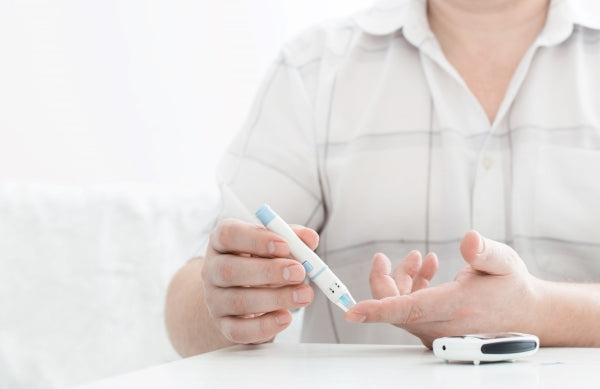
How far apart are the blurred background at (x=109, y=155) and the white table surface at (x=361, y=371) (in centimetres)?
90

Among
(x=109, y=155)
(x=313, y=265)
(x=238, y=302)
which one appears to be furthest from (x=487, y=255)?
(x=109, y=155)

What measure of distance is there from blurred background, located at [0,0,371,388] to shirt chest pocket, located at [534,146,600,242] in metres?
0.67

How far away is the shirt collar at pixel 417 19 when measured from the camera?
126 centimetres

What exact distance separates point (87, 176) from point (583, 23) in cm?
121

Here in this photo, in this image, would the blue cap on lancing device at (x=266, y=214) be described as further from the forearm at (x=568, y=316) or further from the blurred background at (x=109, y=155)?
the blurred background at (x=109, y=155)

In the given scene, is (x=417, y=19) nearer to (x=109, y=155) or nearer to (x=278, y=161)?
(x=278, y=161)

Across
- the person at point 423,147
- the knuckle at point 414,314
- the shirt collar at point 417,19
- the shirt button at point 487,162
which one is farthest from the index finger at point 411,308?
the shirt collar at point 417,19

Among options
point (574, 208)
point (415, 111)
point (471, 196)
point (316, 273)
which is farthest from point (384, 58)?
point (316, 273)

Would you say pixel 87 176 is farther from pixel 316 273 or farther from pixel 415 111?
pixel 316 273

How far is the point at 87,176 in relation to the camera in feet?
6.42

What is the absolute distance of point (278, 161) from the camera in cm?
130

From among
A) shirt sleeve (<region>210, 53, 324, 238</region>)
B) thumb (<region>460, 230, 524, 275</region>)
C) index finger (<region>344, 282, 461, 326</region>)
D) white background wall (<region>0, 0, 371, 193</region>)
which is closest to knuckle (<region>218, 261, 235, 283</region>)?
index finger (<region>344, 282, 461, 326</region>)

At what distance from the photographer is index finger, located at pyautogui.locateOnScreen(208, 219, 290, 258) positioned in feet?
2.65

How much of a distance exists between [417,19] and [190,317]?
2.02 feet
